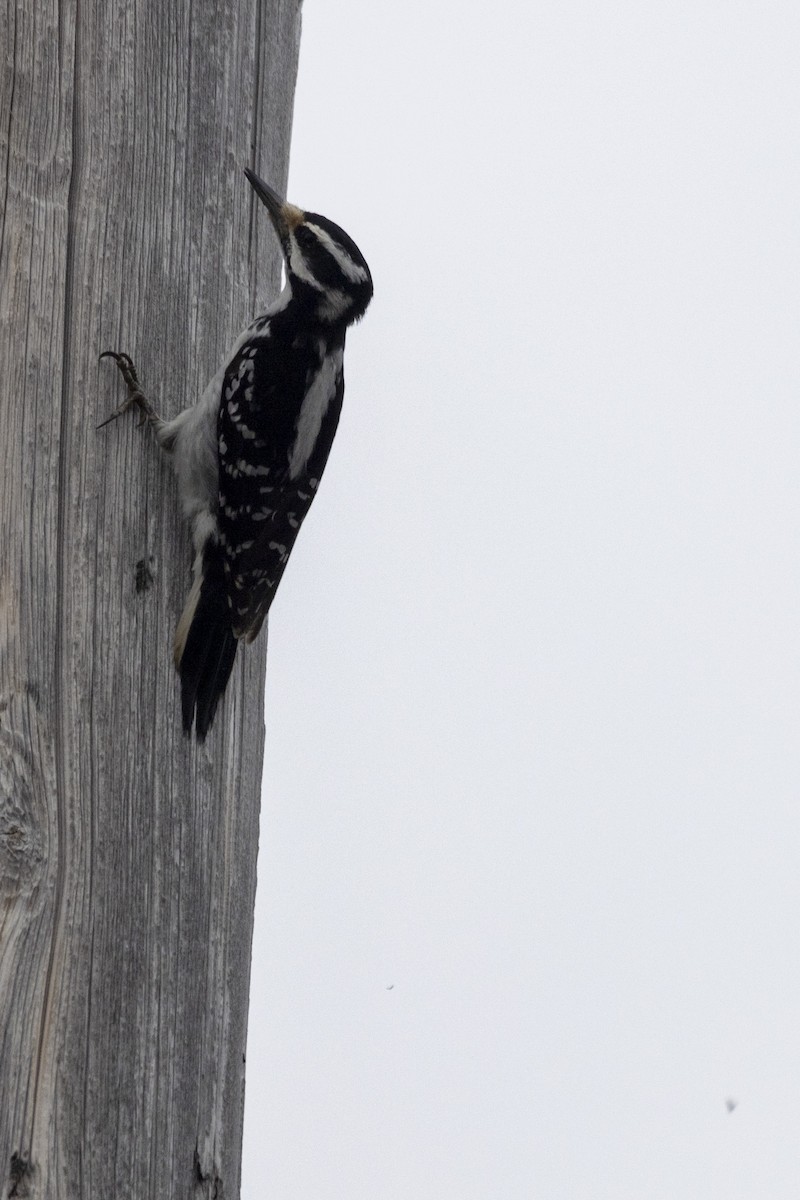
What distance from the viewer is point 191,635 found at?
238cm

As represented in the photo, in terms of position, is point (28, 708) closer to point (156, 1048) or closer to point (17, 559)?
point (17, 559)

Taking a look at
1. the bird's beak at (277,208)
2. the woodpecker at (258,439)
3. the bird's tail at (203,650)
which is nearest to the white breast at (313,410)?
the woodpecker at (258,439)

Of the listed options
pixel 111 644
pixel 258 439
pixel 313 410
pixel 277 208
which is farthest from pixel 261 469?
pixel 111 644

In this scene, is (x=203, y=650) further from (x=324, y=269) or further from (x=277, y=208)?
(x=324, y=269)

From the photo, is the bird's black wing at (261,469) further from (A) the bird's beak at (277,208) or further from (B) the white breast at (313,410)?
(A) the bird's beak at (277,208)

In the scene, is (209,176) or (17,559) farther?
(209,176)

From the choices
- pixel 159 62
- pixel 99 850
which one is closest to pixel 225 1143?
pixel 99 850

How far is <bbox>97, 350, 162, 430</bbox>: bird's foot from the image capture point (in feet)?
7.47

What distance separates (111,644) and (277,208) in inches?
40.1

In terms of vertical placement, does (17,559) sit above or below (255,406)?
below

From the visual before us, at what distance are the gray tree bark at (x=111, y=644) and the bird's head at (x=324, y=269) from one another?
0.31 meters

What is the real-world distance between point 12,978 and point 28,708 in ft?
1.20

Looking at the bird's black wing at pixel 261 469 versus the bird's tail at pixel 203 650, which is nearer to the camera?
the bird's tail at pixel 203 650

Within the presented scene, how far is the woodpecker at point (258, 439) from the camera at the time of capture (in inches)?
95.0
